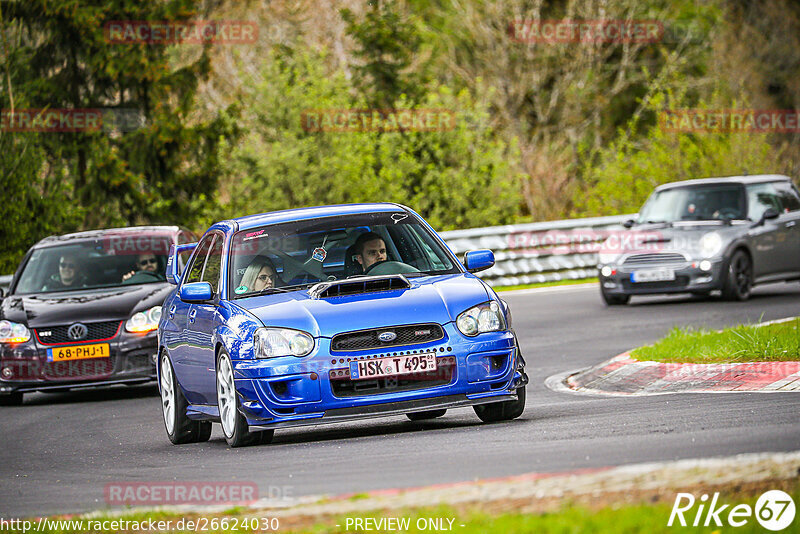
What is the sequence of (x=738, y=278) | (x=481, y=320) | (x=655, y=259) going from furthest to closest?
(x=655, y=259) < (x=738, y=278) < (x=481, y=320)

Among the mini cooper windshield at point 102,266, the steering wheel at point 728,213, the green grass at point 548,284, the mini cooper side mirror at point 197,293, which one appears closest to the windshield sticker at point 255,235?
the mini cooper side mirror at point 197,293

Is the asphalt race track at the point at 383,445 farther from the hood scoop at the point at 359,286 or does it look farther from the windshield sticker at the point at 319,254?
the windshield sticker at the point at 319,254

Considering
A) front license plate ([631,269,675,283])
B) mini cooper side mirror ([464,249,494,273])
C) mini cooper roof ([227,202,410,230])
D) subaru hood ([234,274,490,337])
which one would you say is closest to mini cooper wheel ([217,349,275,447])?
subaru hood ([234,274,490,337])

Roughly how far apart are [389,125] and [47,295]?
836 inches

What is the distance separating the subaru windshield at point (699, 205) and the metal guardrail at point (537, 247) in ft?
19.7

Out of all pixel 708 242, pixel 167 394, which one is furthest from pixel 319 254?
pixel 708 242

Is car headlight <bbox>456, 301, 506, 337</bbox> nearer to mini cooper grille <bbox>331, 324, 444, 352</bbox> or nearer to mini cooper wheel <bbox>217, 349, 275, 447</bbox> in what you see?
mini cooper grille <bbox>331, 324, 444, 352</bbox>

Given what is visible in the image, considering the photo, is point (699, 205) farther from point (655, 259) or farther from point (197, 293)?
point (197, 293)

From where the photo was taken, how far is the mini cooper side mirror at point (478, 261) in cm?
1055

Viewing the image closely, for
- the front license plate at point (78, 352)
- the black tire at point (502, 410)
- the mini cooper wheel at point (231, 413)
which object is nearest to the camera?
the mini cooper wheel at point (231, 413)

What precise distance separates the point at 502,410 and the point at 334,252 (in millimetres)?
1682

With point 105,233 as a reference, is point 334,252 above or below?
above

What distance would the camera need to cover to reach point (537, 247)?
28062mm

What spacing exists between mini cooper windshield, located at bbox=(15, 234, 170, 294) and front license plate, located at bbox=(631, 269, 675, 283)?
7.37m
